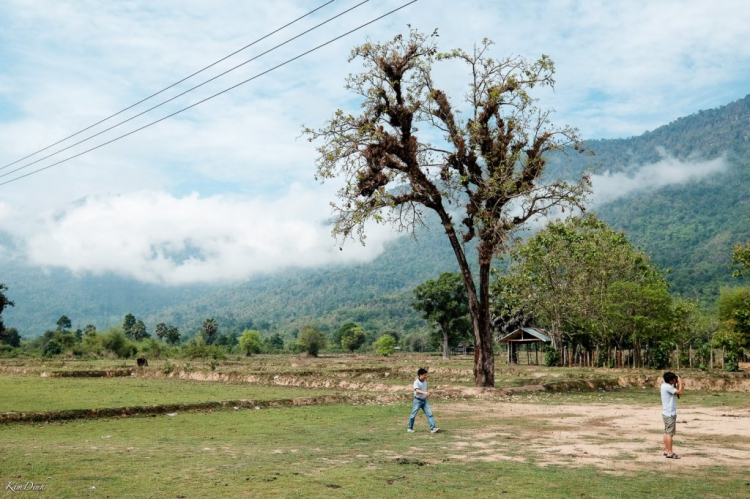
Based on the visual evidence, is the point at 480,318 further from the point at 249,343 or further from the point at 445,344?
the point at 249,343

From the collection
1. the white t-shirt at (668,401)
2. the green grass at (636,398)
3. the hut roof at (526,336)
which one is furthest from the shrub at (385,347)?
the white t-shirt at (668,401)

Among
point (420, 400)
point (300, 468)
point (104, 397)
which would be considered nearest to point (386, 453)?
point (300, 468)

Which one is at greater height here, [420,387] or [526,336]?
[526,336]

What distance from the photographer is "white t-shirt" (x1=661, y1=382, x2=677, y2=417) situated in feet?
43.5

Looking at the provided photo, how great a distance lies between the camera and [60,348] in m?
88.5

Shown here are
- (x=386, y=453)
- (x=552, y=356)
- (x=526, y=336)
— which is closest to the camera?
(x=386, y=453)

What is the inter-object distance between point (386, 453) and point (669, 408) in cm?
584

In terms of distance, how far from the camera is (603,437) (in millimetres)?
15789

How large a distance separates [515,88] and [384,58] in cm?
606

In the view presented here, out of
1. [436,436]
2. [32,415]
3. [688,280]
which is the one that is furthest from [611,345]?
[688,280]

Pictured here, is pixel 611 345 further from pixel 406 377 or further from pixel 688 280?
pixel 688 280

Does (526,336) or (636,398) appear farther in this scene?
(526,336)

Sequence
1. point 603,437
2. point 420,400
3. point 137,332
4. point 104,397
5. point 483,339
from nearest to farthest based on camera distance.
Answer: point 603,437 → point 420,400 → point 104,397 → point 483,339 → point 137,332
